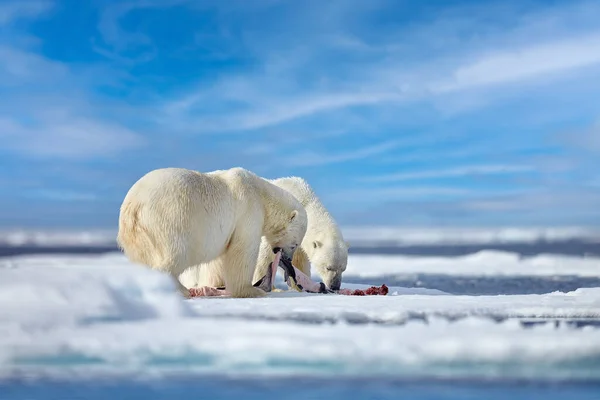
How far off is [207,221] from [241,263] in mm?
588

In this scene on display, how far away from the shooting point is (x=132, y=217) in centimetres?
567

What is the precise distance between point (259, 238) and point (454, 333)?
9.43 feet

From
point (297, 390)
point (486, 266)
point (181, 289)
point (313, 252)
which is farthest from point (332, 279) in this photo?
point (486, 266)

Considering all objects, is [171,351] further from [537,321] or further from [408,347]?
[537,321]

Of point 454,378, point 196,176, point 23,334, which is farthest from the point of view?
point 196,176

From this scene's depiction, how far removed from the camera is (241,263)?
6.25m

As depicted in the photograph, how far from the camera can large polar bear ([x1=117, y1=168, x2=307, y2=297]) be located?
5641 mm

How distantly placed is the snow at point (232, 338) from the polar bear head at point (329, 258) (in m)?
2.53

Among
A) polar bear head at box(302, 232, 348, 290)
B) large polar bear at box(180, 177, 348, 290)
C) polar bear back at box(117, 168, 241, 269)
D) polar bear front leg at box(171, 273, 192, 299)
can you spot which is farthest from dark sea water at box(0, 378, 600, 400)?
polar bear head at box(302, 232, 348, 290)

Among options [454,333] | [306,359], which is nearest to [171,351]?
[306,359]

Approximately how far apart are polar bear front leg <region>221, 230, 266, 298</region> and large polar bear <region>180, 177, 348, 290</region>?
0.64 m

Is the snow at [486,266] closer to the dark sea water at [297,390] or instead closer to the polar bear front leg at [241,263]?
the polar bear front leg at [241,263]

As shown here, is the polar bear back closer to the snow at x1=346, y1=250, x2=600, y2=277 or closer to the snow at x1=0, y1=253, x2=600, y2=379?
the snow at x1=0, y1=253, x2=600, y2=379

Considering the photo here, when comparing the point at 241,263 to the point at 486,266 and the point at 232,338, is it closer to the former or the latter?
the point at 232,338
